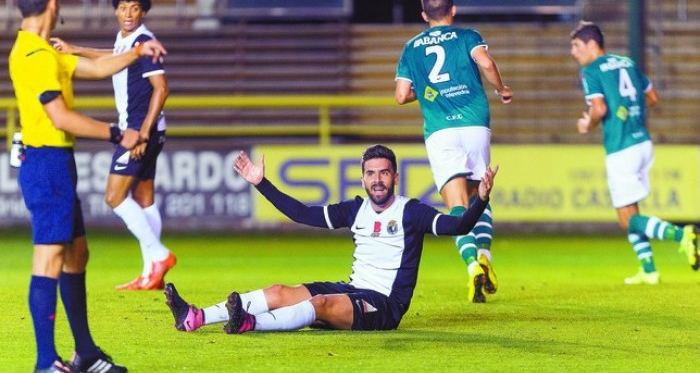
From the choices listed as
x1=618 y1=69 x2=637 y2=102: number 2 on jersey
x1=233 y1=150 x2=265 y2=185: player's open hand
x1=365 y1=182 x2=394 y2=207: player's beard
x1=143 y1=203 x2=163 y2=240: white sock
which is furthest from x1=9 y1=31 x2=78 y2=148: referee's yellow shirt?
x1=618 y1=69 x2=637 y2=102: number 2 on jersey

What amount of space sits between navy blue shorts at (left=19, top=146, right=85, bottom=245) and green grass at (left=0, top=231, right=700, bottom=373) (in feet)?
2.21

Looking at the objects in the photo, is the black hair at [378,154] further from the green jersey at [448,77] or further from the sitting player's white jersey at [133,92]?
the sitting player's white jersey at [133,92]

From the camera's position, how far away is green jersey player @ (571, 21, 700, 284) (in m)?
10.4

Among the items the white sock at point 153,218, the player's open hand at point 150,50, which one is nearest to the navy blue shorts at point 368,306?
the player's open hand at point 150,50

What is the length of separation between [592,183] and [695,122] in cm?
463

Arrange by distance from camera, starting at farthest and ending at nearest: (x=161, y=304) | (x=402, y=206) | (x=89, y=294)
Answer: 1. (x=89, y=294)
2. (x=161, y=304)
3. (x=402, y=206)

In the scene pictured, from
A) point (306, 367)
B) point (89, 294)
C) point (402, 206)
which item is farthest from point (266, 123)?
point (306, 367)

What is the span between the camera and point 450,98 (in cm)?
912

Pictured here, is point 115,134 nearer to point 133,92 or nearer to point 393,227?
point 393,227

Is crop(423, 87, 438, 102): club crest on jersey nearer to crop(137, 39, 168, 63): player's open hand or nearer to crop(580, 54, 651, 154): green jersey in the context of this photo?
crop(580, 54, 651, 154): green jersey

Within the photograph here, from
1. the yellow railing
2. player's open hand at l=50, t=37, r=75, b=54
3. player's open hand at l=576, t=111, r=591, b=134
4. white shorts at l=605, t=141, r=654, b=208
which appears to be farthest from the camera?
the yellow railing

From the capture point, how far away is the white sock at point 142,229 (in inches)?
380

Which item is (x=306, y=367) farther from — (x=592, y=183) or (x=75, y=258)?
(x=592, y=183)

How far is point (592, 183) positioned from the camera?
16.4 meters
